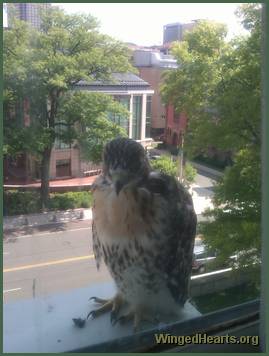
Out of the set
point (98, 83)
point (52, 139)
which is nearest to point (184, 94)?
point (98, 83)

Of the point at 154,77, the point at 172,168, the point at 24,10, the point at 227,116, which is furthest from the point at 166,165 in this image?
the point at 227,116

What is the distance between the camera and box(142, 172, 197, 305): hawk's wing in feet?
3.01

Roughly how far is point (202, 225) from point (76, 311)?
1231mm

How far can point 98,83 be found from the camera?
52.7 inches

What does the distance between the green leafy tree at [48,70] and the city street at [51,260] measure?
13 centimetres

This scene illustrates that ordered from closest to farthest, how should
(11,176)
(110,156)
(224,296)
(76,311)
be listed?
(110,156) < (76,311) < (11,176) < (224,296)

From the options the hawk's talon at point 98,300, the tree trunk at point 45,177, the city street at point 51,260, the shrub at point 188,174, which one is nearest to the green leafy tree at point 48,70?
the tree trunk at point 45,177

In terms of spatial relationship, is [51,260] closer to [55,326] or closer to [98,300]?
[98,300]

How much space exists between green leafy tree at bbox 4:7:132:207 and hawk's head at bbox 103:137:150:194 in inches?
11.7

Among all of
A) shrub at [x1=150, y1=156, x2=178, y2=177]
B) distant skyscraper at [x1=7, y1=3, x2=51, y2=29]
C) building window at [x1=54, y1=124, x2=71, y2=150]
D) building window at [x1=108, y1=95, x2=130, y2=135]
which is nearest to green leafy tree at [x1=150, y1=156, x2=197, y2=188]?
shrub at [x1=150, y1=156, x2=178, y2=177]

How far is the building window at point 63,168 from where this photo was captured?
1216mm

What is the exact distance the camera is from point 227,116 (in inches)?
84.1

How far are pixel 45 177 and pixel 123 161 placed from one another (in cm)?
47

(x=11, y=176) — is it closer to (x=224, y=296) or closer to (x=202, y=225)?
(x=224, y=296)
